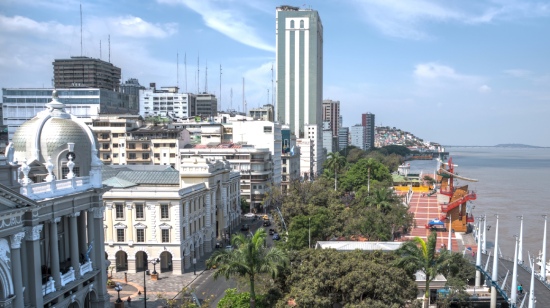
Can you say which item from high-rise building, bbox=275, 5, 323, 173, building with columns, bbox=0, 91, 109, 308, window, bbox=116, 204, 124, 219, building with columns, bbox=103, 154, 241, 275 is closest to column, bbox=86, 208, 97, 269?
building with columns, bbox=0, 91, 109, 308

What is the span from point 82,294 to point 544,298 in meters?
34.8

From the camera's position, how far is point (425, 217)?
8312cm

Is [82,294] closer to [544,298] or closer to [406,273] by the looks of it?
[406,273]

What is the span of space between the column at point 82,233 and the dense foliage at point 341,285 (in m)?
13.2

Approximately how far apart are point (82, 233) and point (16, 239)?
26.2ft

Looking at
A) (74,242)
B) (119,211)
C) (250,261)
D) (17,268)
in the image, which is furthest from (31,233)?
(119,211)

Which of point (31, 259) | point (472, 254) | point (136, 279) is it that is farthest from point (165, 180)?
point (472, 254)

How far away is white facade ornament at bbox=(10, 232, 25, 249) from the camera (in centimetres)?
2359

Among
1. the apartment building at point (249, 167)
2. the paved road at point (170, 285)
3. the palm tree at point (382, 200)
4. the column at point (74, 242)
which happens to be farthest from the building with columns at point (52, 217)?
the apartment building at point (249, 167)

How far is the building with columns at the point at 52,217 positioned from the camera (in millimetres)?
23719

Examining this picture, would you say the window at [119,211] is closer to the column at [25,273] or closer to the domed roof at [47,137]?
the domed roof at [47,137]

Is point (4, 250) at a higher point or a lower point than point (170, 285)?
higher

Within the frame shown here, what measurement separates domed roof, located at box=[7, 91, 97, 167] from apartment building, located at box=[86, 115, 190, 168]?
65.9 metres

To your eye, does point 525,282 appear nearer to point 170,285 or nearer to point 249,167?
point 170,285
